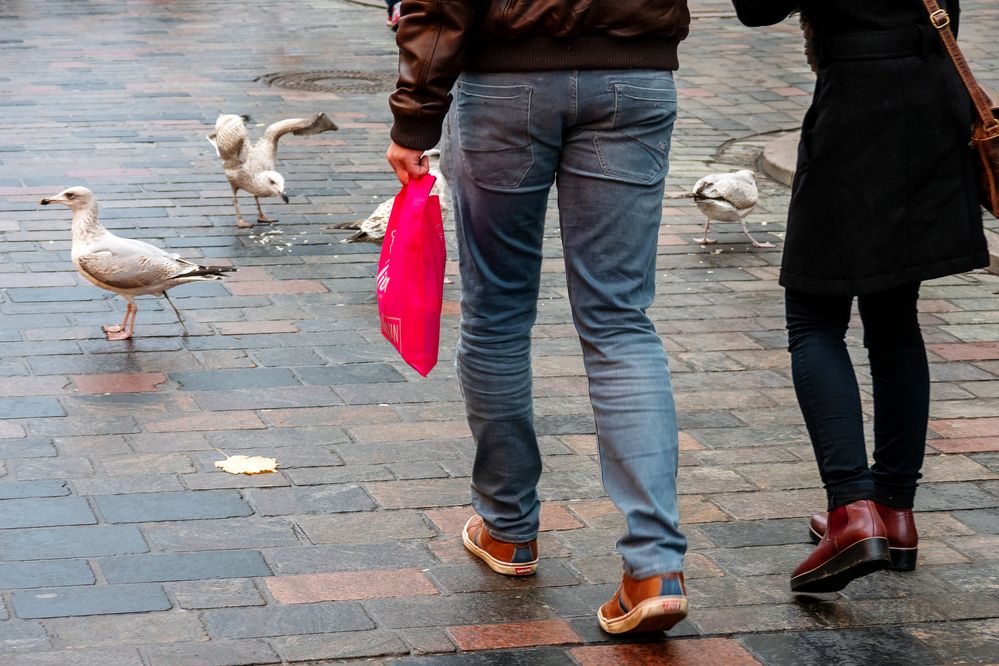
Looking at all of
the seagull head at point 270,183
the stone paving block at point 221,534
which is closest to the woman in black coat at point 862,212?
the stone paving block at point 221,534

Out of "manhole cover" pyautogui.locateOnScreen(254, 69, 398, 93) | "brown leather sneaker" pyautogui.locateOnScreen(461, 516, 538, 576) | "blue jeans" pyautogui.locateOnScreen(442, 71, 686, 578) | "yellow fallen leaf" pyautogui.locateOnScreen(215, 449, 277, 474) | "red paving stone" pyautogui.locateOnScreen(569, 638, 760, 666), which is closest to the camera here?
"blue jeans" pyautogui.locateOnScreen(442, 71, 686, 578)

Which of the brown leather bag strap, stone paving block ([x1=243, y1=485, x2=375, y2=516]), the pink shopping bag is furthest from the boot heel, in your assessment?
stone paving block ([x1=243, y1=485, x2=375, y2=516])

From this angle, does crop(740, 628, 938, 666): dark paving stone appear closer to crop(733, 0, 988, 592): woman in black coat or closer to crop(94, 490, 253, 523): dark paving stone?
crop(733, 0, 988, 592): woman in black coat

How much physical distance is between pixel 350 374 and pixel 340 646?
2.11m

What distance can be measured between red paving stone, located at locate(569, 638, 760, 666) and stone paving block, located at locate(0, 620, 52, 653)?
1162 mm

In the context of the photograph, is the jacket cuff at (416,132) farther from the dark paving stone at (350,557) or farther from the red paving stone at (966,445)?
the red paving stone at (966,445)

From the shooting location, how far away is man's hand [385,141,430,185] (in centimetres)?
326

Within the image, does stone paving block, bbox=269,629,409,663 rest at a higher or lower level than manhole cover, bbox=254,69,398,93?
higher

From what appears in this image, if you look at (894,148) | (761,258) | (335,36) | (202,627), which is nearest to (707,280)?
(761,258)

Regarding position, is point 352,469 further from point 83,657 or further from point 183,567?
point 83,657

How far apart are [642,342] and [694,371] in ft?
7.21

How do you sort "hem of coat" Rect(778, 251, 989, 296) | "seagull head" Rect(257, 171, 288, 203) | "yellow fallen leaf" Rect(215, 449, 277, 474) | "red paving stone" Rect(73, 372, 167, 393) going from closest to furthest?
"hem of coat" Rect(778, 251, 989, 296)
"yellow fallen leaf" Rect(215, 449, 277, 474)
"red paving stone" Rect(73, 372, 167, 393)
"seagull head" Rect(257, 171, 288, 203)

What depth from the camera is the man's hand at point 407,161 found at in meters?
3.26

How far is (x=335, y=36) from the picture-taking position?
51.3ft
